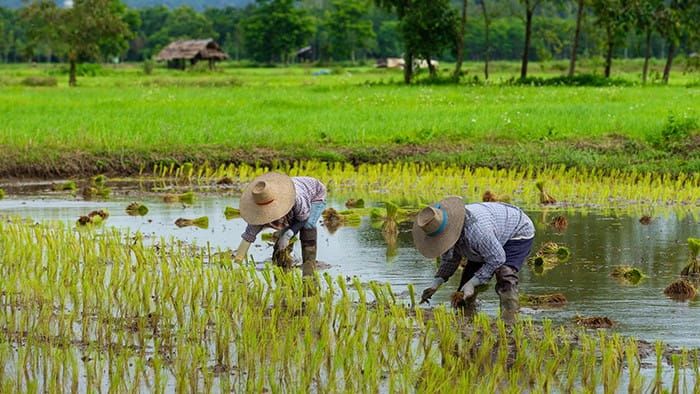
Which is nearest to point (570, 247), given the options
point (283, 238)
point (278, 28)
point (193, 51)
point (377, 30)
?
point (283, 238)

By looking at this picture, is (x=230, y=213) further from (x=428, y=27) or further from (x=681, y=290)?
(x=428, y=27)

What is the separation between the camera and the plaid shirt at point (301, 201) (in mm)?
7323

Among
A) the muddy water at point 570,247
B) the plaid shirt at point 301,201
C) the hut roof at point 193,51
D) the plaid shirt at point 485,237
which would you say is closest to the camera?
the plaid shirt at point 485,237

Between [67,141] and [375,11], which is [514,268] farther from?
[375,11]

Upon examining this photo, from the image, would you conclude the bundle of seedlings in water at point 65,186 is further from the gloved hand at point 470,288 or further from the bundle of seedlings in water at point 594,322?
the bundle of seedlings in water at point 594,322

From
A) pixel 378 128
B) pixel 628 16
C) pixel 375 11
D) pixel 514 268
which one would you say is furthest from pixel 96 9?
pixel 375 11

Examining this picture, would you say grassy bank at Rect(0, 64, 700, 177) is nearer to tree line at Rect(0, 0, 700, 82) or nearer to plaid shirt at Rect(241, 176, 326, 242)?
plaid shirt at Rect(241, 176, 326, 242)

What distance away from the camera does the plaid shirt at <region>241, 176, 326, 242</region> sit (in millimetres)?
7323

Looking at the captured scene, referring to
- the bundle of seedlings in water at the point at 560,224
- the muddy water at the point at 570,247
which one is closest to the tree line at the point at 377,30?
the muddy water at the point at 570,247

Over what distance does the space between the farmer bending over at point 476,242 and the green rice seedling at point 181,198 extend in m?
5.53

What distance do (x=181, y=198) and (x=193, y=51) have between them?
48388 millimetres

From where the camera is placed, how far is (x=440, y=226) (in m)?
5.99

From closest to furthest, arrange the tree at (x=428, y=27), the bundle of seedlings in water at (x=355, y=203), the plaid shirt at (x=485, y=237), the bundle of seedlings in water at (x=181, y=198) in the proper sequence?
1. the plaid shirt at (x=485, y=237)
2. the bundle of seedlings in water at (x=355, y=203)
3. the bundle of seedlings in water at (x=181, y=198)
4. the tree at (x=428, y=27)

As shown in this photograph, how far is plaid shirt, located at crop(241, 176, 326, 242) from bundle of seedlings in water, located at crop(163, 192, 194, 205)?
4134 millimetres
